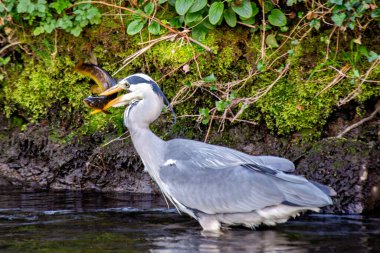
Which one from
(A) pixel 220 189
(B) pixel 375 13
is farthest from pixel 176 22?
(A) pixel 220 189

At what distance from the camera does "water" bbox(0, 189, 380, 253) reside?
5.48 m

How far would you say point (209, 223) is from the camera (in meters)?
6.20

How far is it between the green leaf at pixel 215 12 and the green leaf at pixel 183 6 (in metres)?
0.20

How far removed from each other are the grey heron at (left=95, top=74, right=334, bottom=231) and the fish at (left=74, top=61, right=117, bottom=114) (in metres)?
0.24

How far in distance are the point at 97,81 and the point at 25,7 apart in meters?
1.10

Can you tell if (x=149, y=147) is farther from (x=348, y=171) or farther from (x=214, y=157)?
(x=348, y=171)

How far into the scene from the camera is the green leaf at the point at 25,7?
25.6 ft

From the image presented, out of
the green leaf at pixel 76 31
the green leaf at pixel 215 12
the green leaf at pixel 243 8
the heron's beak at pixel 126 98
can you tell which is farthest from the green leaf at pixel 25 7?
the green leaf at pixel 243 8

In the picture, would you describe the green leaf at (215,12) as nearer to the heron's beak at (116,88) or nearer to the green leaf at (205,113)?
the green leaf at (205,113)

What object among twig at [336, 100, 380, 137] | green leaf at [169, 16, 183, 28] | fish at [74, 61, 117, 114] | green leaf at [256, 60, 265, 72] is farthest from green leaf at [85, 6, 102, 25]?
twig at [336, 100, 380, 137]

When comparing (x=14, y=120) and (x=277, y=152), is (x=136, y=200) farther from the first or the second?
(x=14, y=120)

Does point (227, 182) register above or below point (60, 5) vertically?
below

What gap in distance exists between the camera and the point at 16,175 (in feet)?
27.1

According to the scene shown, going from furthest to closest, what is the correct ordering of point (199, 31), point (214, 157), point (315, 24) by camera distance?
point (199, 31) → point (315, 24) → point (214, 157)
